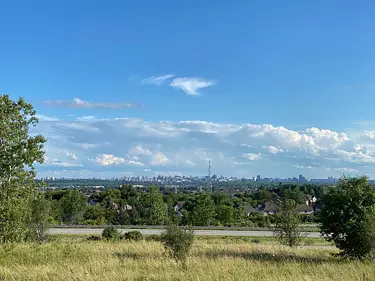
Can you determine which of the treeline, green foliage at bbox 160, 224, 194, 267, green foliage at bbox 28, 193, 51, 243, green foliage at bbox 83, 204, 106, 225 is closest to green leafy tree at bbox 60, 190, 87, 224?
the treeline

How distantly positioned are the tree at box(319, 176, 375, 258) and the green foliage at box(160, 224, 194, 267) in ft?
18.2

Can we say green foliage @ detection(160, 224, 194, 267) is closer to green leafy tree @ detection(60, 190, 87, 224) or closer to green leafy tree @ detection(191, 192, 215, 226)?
green leafy tree @ detection(191, 192, 215, 226)

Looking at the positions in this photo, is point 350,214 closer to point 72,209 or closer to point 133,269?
point 133,269

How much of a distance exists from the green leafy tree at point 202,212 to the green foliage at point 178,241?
4288cm

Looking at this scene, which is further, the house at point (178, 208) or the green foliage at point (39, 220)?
the house at point (178, 208)

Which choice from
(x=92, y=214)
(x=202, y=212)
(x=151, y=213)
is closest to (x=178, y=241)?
(x=202, y=212)

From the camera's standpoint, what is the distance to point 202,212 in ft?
187

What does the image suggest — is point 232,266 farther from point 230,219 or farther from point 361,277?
point 230,219

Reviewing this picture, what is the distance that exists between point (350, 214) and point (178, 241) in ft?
21.0

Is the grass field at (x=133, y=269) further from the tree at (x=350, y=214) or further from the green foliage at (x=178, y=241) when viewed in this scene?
the tree at (x=350, y=214)

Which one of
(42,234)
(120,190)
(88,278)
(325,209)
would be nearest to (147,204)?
(120,190)

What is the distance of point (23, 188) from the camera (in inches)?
576

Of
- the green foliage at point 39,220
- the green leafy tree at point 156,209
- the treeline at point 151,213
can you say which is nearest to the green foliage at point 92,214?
the treeline at point 151,213

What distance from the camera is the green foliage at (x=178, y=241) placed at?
13.5 m
